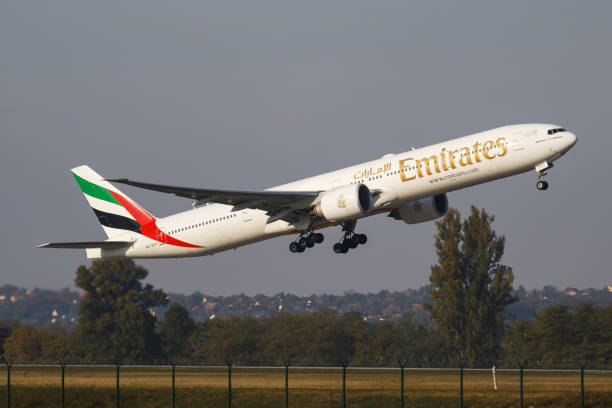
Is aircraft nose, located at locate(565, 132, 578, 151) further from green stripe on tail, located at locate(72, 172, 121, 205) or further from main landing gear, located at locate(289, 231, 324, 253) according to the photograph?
green stripe on tail, located at locate(72, 172, 121, 205)

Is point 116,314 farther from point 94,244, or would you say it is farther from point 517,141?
point 517,141

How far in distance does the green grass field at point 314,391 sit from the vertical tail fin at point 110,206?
1089 centimetres

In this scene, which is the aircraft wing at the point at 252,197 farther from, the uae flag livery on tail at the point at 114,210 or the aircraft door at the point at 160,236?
the aircraft door at the point at 160,236

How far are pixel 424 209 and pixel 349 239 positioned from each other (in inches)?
A: 199

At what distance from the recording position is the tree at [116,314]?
86.2m

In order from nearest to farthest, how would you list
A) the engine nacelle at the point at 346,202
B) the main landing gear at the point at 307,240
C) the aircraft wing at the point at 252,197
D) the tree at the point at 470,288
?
1. the aircraft wing at the point at 252,197
2. the engine nacelle at the point at 346,202
3. the main landing gear at the point at 307,240
4. the tree at the point at 470,288

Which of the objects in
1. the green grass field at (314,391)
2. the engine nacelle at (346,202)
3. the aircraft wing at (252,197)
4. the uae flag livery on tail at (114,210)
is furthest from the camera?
the uae flag livery on tail at (114,210)

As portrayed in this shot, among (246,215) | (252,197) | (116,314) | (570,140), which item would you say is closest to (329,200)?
(252,197)

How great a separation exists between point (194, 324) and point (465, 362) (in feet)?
92.7

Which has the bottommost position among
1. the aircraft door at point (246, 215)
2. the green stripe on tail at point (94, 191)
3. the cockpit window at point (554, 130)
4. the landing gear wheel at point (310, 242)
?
the landing gear wheel at point (310, 242)

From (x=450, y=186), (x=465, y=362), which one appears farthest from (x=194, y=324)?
(x=450, y=186)

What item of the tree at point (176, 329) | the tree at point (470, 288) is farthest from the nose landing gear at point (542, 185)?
the tree at point (176, 329)

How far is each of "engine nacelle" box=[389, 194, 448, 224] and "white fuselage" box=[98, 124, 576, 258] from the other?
15.0 feet

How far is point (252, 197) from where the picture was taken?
154ft
